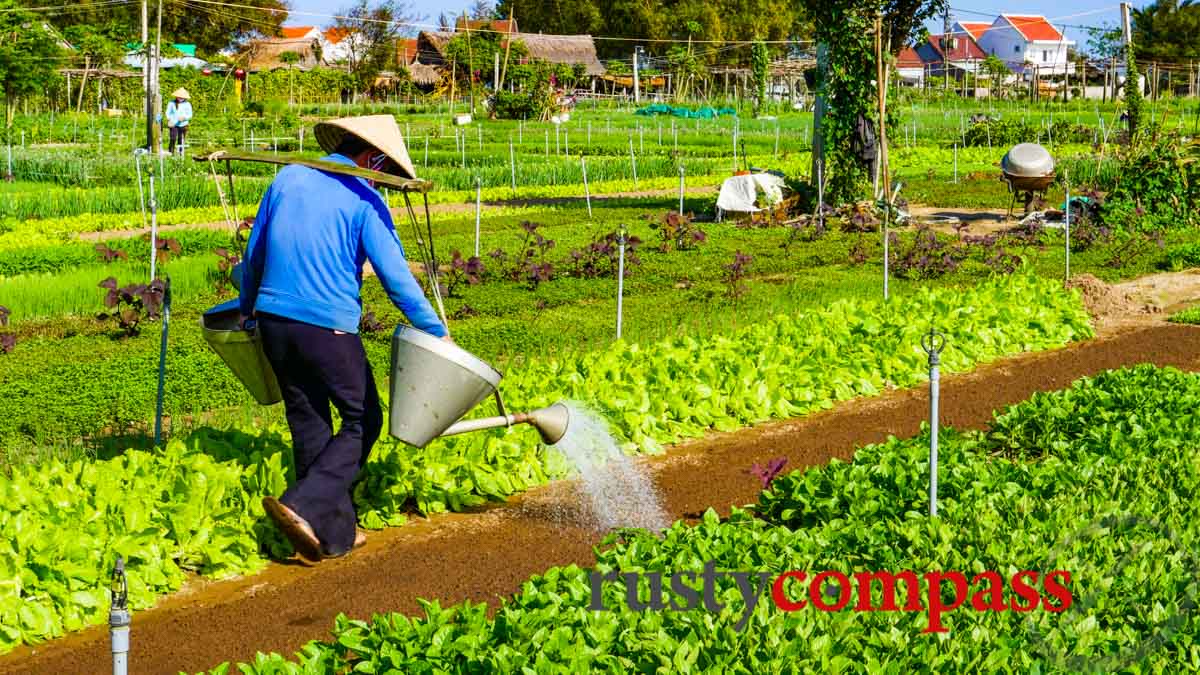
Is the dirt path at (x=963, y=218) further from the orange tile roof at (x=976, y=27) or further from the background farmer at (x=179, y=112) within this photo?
the orange tile roof at (x=976, y=27)

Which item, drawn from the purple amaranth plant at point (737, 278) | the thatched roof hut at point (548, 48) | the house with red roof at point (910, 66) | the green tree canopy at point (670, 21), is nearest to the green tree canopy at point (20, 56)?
the purple amaranth plant at point (737, 278)

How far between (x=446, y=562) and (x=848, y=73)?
13.4 m

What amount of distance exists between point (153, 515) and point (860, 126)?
1400 centimetres

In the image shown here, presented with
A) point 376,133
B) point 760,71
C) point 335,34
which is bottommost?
point 376,133

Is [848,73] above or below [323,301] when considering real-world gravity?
above

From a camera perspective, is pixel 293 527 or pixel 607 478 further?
pixel 607 478

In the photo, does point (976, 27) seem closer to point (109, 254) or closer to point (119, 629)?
point (109, 254)

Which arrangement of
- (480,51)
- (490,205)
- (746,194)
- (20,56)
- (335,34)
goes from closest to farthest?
(746,194)
(490,205)
(20,56)
(480,51)
(335,34)

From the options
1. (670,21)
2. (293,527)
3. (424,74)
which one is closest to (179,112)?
(293,527)

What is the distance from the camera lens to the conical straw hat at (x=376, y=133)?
5.21 meters

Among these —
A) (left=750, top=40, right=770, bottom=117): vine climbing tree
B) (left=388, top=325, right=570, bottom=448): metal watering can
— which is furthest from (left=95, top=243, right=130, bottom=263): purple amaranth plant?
(left=750, top=40, right=770, bottom=117): vine climbing tree

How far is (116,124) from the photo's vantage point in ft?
116

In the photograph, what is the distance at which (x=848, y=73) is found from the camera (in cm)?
1750

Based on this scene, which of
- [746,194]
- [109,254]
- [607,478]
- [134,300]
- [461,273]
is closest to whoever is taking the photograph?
[607,478]
